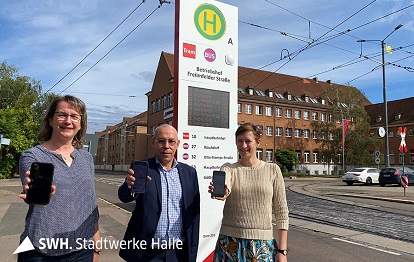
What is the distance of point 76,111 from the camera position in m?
2.62

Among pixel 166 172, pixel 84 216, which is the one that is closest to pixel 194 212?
pixel 166 172

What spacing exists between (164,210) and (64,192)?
0.76 meters

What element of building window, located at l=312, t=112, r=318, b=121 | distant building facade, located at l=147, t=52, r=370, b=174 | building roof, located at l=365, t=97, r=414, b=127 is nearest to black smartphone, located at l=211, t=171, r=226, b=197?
distant building facade, located at l=147, t=52, r=370, b=174

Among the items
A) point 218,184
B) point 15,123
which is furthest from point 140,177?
point 15,123

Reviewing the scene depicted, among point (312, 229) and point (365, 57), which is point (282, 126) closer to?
point (365, 57)

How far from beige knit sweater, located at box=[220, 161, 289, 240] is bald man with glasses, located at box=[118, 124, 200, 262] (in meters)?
0.30

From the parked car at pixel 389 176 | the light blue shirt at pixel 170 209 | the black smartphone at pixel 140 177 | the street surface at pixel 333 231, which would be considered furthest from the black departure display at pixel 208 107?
the parked car at pixel 389 176

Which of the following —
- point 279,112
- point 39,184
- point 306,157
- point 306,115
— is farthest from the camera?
point 306,115

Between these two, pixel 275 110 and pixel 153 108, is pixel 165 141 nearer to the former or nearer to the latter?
pixel 153 108

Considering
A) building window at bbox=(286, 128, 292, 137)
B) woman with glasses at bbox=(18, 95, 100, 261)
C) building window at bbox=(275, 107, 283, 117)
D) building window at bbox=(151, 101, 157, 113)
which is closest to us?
woman with glasses at bbox=(18, 95, 100, 261)

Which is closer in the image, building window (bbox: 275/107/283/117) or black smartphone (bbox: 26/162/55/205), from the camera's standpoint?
black smartphone (bbox: 26/162/55/205)

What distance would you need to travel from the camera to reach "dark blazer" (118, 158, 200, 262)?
265cm

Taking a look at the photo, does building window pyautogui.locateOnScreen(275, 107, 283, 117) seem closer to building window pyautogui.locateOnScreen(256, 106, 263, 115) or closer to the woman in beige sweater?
building window pyautogui.locateOnScreen(256, 106, 263, 115)

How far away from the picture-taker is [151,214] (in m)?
2.67
